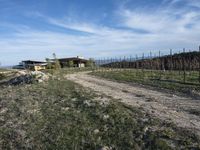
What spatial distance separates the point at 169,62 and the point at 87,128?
54430mm

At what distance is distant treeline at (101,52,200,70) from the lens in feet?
188

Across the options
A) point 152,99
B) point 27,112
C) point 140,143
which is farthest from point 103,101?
point 140,143

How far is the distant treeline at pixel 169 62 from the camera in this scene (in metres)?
57.2

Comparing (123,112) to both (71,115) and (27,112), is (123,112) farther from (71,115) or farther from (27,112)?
(27,112)

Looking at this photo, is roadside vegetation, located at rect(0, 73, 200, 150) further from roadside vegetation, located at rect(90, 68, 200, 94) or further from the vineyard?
the vineyard

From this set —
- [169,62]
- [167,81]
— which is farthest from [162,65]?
[167,81]

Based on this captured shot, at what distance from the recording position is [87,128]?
1299cm

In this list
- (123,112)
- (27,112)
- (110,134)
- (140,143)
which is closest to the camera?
(140,143)

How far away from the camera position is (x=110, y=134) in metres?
11.9

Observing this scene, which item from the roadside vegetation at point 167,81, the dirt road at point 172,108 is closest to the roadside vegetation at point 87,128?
the dirt road at point 172,108

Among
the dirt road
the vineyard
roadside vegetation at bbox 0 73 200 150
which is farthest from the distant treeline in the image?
roadside vegetation at bbox 0 73 200 150

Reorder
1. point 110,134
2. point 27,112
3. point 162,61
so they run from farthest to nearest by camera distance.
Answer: point 162,61
point 27,112
point 110,134

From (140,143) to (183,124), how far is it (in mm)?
2648

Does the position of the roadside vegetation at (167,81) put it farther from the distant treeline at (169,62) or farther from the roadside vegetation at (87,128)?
the distant treeline at (169,62)
